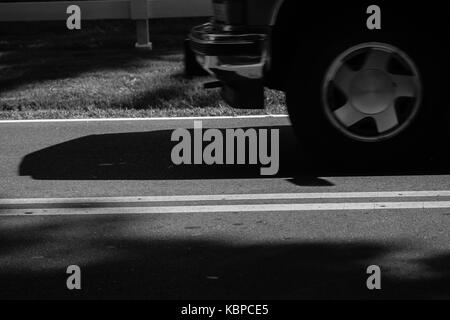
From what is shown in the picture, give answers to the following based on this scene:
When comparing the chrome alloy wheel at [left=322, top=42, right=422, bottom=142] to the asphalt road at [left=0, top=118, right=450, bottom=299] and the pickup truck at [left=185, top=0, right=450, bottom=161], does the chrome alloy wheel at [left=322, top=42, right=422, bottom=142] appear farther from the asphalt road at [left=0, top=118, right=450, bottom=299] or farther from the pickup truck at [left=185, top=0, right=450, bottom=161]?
the asphalt road at [left=0, top=118, right=450, bottom=299]

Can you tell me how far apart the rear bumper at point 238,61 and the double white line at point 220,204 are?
886mm

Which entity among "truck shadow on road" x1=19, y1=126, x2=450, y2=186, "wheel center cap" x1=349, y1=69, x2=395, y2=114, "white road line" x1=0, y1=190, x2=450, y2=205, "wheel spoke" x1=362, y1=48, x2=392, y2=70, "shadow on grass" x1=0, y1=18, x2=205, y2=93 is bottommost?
"shadow on grass" x1=0, y1=18, x2=205, y2=93

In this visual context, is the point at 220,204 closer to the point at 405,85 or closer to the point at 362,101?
the point at 362,101

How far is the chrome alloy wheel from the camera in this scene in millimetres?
6867

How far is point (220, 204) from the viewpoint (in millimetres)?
6184

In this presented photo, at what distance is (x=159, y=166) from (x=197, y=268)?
229 centimetres

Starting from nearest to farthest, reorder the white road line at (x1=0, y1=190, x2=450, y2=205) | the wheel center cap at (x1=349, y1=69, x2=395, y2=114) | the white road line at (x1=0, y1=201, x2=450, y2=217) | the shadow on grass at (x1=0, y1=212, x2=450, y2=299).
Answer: the shadow on grass at (x1=0, y1=212, x2=450, y2=299), the white road line at (x1=0, y1=201, x2=450, y2=217), the white road line at (x1=0, y1=190, x2=450, y2=205), the wheel center cap at (x1=349, y1=69, x2=395, y2=114)

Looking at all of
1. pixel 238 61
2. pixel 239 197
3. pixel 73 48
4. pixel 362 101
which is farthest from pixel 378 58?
pixel 73 48

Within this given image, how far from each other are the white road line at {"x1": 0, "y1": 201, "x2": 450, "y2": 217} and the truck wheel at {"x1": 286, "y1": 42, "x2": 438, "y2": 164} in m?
0.90

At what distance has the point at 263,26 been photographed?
687cm

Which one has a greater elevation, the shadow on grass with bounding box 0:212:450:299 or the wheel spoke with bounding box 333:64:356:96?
the wheel spoke with bounding box 333:64:356:96

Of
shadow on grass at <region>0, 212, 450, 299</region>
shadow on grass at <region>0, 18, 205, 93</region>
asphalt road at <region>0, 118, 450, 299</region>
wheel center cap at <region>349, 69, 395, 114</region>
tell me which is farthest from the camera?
shadow on grass at <region>0, 18, 205, 93</region>

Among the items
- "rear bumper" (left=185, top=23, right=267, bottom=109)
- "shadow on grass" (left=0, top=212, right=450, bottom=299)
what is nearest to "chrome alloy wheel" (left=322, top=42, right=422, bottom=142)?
"rear bumper" (left=185, top=23, right=267, bottom=109)
